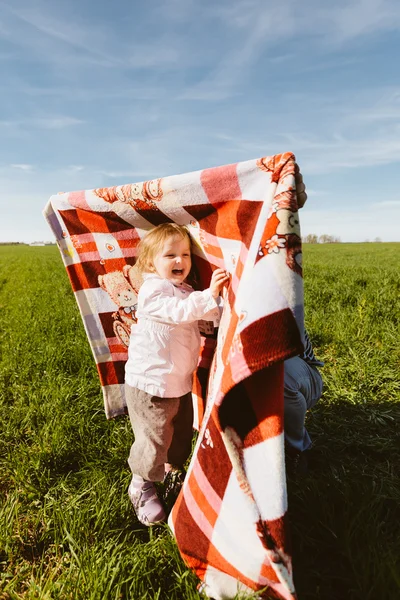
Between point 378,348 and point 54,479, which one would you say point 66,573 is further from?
point 378,348

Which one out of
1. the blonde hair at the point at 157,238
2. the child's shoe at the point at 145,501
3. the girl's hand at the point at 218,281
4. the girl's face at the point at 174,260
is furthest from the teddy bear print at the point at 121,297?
the child's shoe at the point at 145,501

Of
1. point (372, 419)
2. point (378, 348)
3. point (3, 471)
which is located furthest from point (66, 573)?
point (378, 348)

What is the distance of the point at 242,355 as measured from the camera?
4.21 ft

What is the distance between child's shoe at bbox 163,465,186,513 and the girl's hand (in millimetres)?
1111

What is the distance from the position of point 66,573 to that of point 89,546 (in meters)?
0.16

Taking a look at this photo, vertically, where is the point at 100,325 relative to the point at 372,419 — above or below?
above

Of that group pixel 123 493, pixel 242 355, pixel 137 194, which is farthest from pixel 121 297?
pixel 242 355

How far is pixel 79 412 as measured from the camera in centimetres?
283

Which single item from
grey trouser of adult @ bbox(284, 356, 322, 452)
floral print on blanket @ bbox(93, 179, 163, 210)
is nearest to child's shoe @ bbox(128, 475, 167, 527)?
grey trouser of adult @ bbox(284, 356, 322, 452)

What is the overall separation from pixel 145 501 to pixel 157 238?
129cm

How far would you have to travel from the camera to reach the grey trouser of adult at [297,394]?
1.93m

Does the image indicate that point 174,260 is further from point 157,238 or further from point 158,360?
point 158,360

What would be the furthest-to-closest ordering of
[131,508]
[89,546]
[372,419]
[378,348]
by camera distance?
[378,348]
[372,419]
[131,508]
[89,546]

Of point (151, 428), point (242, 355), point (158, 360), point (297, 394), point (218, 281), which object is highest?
point (218, 281)
